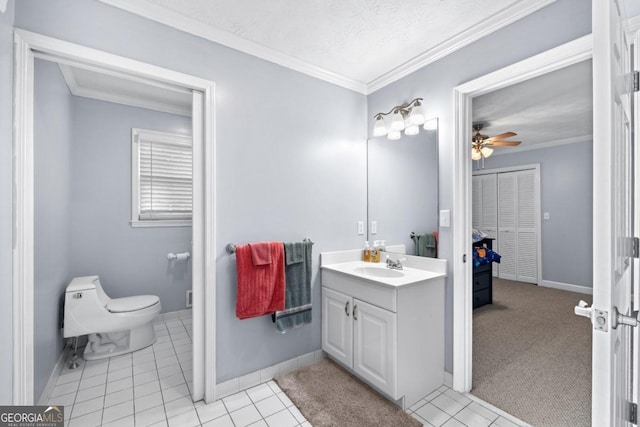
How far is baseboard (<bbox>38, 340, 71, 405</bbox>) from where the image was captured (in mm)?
1826

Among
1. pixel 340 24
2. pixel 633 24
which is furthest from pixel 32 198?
pixel 633 24

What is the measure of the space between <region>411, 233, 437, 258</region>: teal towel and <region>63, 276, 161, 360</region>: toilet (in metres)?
2.30

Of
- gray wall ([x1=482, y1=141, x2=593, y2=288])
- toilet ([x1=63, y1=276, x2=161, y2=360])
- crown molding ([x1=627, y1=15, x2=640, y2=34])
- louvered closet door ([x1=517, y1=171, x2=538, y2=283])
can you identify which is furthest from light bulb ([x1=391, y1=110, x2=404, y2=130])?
louvered closet door ([x1=517, y1=171, x2=538, y2=283])

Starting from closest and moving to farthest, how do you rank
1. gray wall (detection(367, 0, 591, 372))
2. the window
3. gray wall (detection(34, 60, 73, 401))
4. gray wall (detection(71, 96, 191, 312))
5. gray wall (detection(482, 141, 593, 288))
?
1. gray wall (detection(367, 0, 591, 372))
2. gray wall (detection(34, 60, 73, 401))
3. gray wall (detection(71, 96, 191, 312))
4. the window
5. gray wall (detection(482, 141, 593, 288))

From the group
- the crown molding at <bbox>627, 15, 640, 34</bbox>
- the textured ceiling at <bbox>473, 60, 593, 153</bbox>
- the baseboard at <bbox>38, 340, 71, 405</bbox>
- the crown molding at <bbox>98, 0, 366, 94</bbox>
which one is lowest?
the baseboard at <bbox>38, 340, 71, 405</bbox>

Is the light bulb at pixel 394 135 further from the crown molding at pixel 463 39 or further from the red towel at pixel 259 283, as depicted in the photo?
the red towel at pixel 259 283

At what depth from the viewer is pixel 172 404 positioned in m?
1.85

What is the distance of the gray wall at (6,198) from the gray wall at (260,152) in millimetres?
241

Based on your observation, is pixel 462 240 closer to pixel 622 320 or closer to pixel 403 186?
pixel 403 186

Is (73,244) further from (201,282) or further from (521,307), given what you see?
(521,307)

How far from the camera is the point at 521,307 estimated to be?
3.79m

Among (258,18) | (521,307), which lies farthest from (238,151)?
(521,307)

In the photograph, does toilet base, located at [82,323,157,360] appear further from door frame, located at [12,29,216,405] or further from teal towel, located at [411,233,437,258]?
teal towel, located at [411,233,437,258]

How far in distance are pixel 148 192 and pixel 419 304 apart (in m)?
2.80
